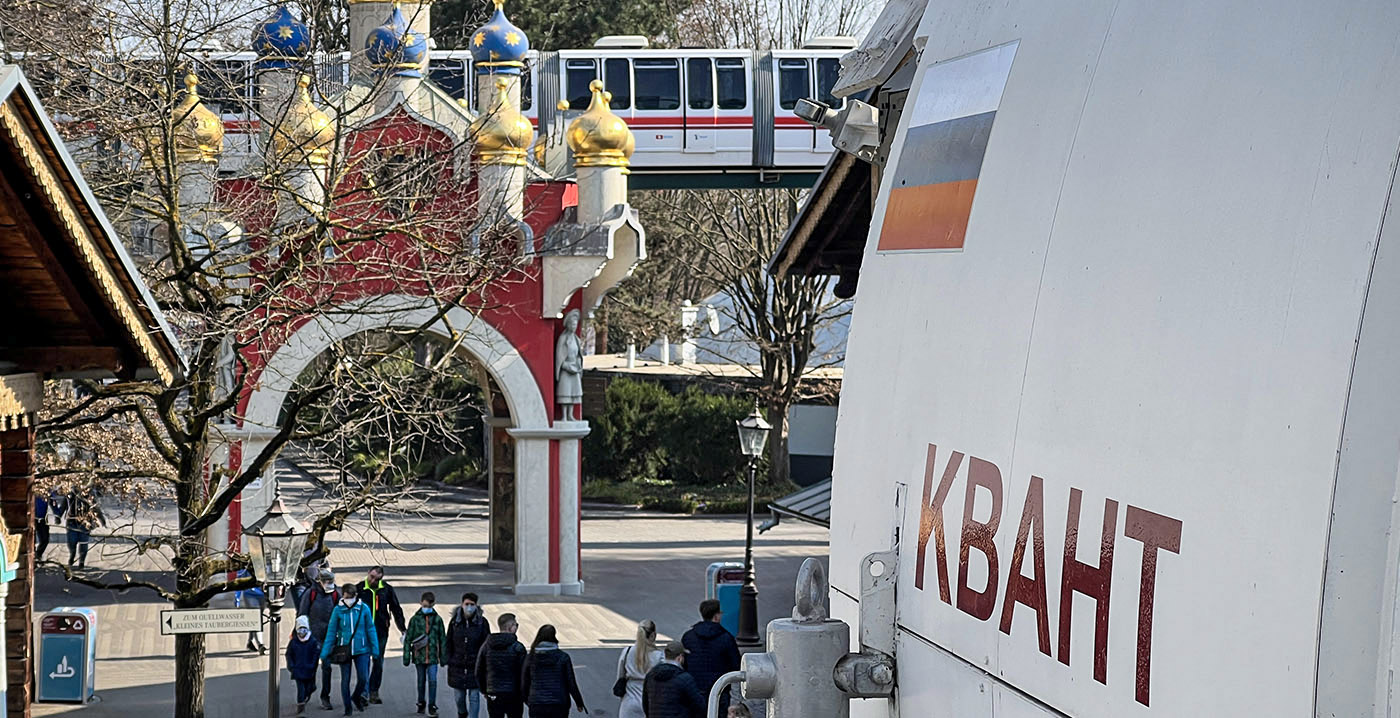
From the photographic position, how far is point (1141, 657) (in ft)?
9.25

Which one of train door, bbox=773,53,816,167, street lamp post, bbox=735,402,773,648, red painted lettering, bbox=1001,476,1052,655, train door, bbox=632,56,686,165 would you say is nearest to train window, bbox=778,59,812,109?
train door, bbox=773,53,816,167

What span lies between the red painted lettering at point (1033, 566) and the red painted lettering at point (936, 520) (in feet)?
1.26

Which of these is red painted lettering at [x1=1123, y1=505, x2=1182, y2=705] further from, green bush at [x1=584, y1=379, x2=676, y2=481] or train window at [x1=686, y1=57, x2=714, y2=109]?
green bush at [x1=584, y1=379, x2=676, y2=481]

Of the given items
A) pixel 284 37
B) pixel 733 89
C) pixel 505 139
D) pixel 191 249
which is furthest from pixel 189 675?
pixel 733 89

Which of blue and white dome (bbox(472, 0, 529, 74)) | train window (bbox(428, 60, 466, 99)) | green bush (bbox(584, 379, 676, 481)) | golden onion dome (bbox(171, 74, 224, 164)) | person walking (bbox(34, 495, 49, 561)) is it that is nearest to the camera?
golden onion dome (bbox(171, 74, 224, 164))

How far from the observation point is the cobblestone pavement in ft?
61.9

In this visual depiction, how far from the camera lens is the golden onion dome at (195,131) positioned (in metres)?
15.6

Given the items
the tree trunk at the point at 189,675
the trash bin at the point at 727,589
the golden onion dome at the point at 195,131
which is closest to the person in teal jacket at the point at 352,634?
the tree trunk at the point at 189,675

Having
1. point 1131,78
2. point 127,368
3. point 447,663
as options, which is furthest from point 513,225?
point 1131,78

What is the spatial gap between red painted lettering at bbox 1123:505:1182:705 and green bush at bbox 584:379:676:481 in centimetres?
3970

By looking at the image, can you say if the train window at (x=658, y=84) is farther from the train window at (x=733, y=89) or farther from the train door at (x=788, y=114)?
the train door at (x=788, y=114)

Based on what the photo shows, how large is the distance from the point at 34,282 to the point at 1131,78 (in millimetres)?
8900

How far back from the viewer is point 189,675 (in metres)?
14.8

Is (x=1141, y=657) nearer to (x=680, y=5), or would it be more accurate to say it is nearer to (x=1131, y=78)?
(x=1131, y=78)
